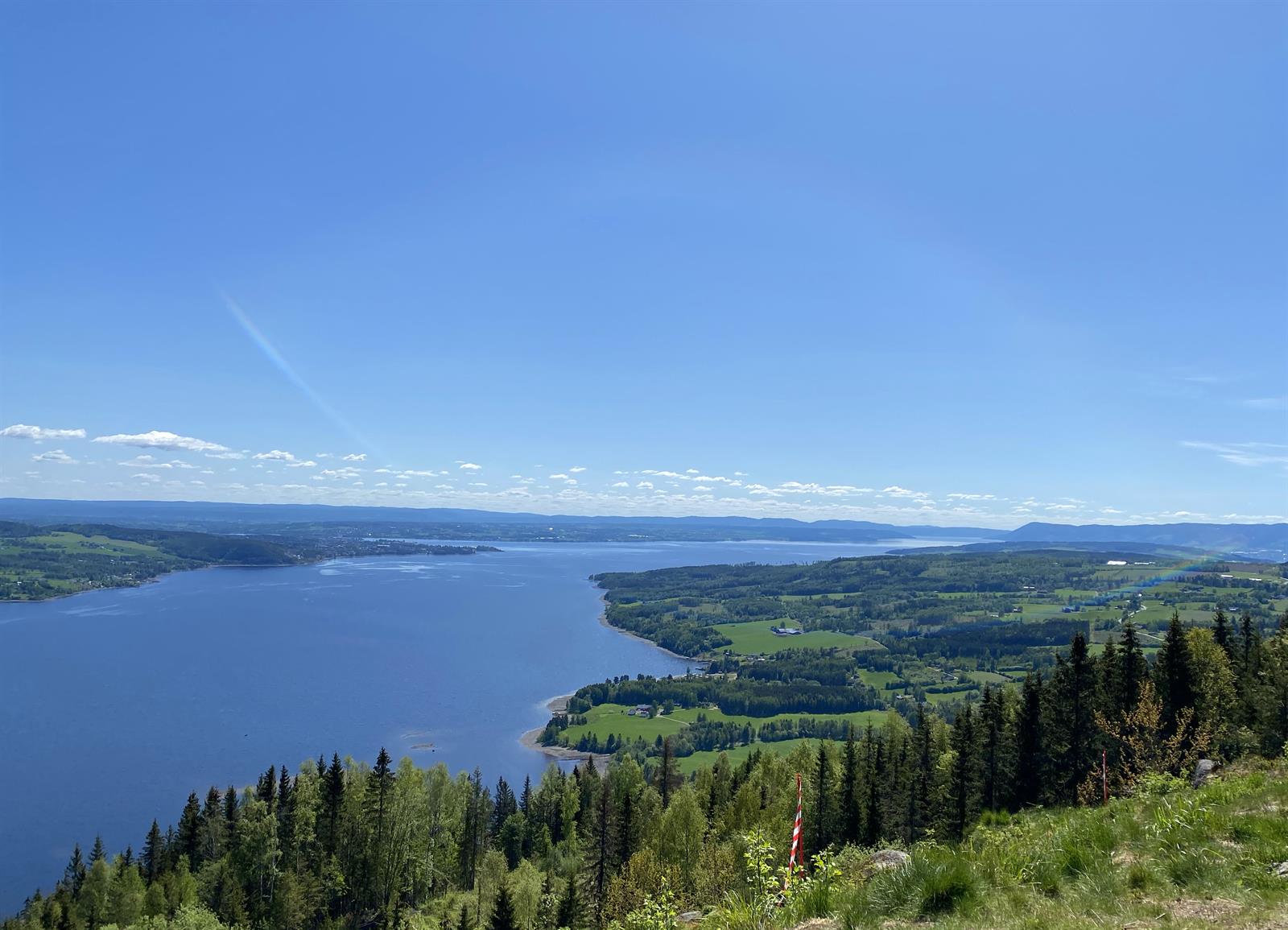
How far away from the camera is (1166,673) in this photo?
1544 inches

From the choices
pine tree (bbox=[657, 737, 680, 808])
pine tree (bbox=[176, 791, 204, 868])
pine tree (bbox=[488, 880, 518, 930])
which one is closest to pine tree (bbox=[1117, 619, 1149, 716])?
pine tree (bbox=[488, 880, 518, 930])

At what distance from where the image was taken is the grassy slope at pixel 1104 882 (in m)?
8.04

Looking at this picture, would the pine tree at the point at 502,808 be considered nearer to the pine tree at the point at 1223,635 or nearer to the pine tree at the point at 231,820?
the pine tree at the point at 231,820

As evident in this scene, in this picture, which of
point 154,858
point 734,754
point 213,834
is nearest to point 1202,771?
point 213,834

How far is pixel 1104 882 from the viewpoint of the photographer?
909cm

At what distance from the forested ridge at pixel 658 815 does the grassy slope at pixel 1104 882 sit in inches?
555

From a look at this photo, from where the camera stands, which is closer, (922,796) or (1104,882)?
(1104,882)

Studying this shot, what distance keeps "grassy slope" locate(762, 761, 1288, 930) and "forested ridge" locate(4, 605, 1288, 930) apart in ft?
46.2

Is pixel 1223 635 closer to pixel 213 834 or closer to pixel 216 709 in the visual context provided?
pixel 213 834

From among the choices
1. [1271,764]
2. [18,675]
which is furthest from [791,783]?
[18,675]

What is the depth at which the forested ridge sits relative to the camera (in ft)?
121

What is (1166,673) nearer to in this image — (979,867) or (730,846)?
(730,846)

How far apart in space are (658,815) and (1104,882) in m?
48.3

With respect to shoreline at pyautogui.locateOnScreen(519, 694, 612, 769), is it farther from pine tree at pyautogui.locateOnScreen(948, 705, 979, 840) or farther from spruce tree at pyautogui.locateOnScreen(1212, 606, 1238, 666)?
spruce tree at pyautogui.locateOnScreen(1212, 606, 1238, 666)
